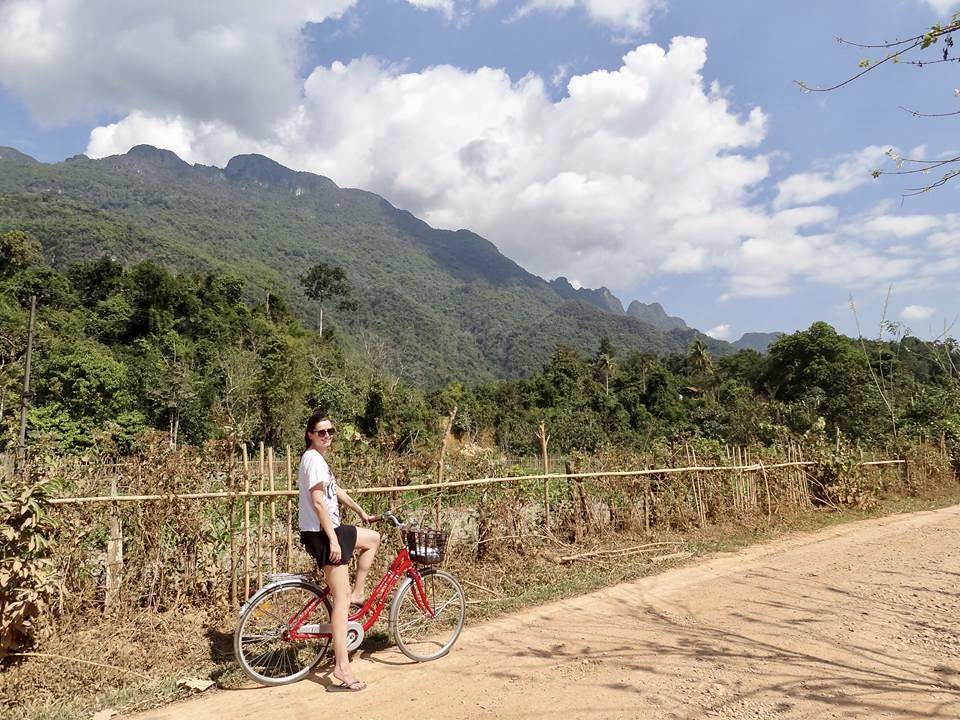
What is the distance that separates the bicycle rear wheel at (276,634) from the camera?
11.7 ft

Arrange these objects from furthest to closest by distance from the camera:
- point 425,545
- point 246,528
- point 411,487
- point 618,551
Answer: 1. point 618,551
2. point 411,487
3. point 246,528
4. point 425,545

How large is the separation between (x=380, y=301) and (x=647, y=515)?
358 feet

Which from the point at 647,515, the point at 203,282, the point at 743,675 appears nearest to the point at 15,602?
the point at 743,675

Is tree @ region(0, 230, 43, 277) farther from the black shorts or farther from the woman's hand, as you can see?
the woman's hand

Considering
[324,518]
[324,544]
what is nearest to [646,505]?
[324,544]

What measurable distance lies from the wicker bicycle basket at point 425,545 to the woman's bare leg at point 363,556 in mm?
264

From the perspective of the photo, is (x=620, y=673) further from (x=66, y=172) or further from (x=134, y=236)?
(x=66, y=172)

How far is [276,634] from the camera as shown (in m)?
3.64

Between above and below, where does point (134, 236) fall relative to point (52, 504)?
above

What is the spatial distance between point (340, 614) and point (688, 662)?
2329 millimetres

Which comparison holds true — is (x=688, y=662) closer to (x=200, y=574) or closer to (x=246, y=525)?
(x=246, y=525)

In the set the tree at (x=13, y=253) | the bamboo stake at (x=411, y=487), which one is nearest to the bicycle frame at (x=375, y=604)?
the bamboo stake at (x=411, y=487)

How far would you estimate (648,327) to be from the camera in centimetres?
14675

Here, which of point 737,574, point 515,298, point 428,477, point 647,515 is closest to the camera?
point 428,477
